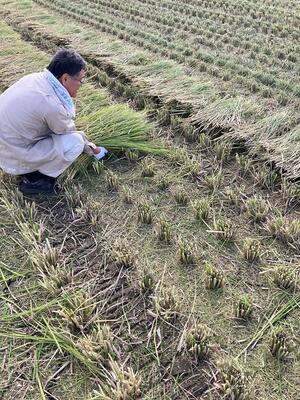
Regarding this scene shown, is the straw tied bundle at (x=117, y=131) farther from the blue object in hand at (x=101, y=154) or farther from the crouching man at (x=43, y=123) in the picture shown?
the crouching man at (x=43, y=123)

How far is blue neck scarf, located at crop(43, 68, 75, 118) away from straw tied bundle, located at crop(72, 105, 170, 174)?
1.73 feet

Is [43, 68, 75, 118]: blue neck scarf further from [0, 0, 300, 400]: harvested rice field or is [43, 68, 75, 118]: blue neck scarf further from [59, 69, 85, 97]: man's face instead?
[0, 0, 300, 400]: harvested rice field

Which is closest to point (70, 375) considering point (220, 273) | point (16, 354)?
point (16, 354)

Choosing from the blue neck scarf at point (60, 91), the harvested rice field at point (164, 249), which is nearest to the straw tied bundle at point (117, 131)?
the harvested rice field at point (164, 249)

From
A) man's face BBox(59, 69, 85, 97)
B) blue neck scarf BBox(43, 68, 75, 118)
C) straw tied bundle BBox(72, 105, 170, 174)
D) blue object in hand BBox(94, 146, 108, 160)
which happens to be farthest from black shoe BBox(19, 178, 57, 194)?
man's face BBox(59, 69, 85, 97)

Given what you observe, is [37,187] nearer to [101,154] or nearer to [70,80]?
[101,154]

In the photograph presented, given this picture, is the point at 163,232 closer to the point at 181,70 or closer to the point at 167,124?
the point at 167,124

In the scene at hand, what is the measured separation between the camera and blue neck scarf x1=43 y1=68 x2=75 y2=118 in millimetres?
2861

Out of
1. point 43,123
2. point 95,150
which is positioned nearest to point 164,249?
point 95,150

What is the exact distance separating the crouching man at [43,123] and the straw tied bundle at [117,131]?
0.35 meters

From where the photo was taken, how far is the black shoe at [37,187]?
3.16 meters

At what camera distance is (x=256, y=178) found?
3.12 m

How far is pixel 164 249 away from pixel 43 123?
121cm

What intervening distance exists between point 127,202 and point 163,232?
0.51 metres
